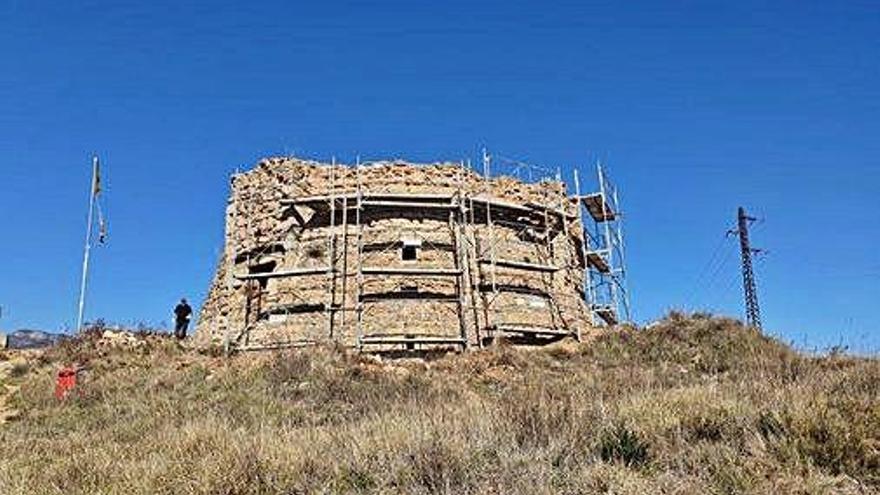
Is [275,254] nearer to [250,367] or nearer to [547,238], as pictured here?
[250,367]

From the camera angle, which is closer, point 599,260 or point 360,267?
point 360,267

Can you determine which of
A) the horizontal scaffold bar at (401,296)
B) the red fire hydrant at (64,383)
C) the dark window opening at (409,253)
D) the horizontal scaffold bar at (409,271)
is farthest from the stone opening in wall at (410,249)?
the red fire hydrant at (64,383)

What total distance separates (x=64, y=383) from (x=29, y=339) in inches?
427

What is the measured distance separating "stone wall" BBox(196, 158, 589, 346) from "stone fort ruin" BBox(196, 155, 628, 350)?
35 millimetres

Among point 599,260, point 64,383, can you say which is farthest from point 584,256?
point 64,383

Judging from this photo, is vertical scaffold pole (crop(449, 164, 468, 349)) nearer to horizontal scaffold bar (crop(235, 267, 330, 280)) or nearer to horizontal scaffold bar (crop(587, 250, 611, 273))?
horizontal scaffold bar (crop(235, 267, 330, 280))

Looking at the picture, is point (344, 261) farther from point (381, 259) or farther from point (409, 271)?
point (409, 271)

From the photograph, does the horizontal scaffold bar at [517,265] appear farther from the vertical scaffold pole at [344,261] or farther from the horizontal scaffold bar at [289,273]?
the horizontal scaffold bar at [289,273]

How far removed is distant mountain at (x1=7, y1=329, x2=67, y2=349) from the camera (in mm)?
25688

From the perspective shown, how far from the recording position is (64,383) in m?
17.1

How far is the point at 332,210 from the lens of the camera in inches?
854

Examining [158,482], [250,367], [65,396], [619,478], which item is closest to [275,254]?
[250,367]

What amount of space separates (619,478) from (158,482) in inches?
137

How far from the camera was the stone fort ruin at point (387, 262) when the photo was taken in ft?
69.1
